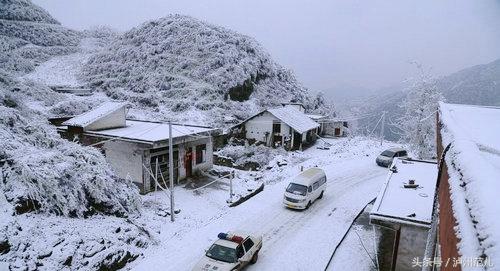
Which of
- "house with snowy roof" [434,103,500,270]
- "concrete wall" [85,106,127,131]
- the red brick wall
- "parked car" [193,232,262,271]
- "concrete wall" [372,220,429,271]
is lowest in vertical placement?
"parked car" [193,232,262,271]

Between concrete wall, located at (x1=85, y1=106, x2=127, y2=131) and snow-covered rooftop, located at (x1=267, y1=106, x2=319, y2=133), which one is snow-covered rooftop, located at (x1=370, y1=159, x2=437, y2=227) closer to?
snow-covered rooftop, located at (x1=267, y1=106, x2=319, y2=133)

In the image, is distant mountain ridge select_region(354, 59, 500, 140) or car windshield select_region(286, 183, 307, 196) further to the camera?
distant mountain ridge select_region(354, 59, 500, 140)

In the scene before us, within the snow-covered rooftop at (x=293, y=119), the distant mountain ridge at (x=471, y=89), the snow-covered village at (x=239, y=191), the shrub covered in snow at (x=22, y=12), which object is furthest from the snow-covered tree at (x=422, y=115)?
the shrub covered in snow at (x=22, y=12)

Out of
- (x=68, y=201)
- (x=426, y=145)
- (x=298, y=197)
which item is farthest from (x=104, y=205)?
(x=426, y=145)

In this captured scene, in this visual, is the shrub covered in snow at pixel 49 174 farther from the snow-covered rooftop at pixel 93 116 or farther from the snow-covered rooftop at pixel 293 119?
the snow-covered rooftop at pixel 293 119

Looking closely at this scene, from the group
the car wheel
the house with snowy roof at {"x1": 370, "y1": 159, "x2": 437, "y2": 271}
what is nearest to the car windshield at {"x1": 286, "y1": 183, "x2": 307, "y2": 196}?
the house with snowy roof at {"x1": 370, "y1": 159, "x2": 437, "y2": 271}
